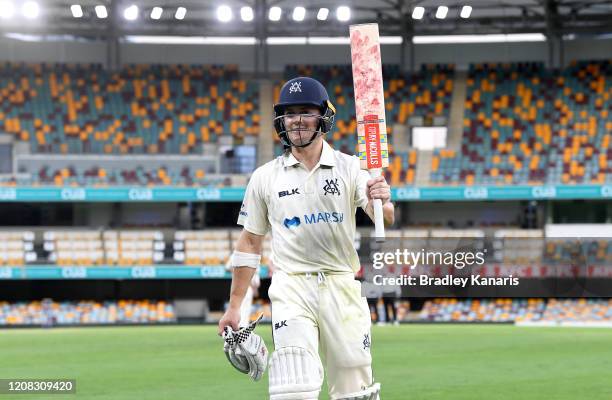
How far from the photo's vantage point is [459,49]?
4431 centimetres

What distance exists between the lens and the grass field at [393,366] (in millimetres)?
12578

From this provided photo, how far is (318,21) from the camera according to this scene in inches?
1639

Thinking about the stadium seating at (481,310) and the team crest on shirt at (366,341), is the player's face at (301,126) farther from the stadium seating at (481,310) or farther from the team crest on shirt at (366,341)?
the stadium seating at (481,310)

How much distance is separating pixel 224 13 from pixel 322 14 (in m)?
→ 3.68

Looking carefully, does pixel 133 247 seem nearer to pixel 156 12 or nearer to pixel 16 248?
pixel 16 248

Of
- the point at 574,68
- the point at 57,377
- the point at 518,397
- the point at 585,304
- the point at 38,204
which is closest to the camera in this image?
the point at 518,397

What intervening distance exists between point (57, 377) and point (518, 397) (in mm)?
6254

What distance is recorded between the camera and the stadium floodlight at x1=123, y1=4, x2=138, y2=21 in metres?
39.6

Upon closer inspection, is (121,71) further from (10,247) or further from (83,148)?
(10,247)

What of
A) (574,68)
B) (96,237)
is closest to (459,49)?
(574,68)

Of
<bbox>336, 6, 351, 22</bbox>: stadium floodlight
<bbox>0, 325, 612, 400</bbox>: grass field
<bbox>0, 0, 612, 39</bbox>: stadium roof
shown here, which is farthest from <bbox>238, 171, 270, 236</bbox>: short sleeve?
<bbox>336, 6, 351, 22</bbox>: stadium floodlight

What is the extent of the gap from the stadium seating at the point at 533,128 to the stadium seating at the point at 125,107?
8.45 metres

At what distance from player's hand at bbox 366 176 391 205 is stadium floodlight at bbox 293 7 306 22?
34278mm

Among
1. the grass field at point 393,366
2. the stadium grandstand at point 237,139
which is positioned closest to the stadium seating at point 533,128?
the stadium grandstand at point 237,139
